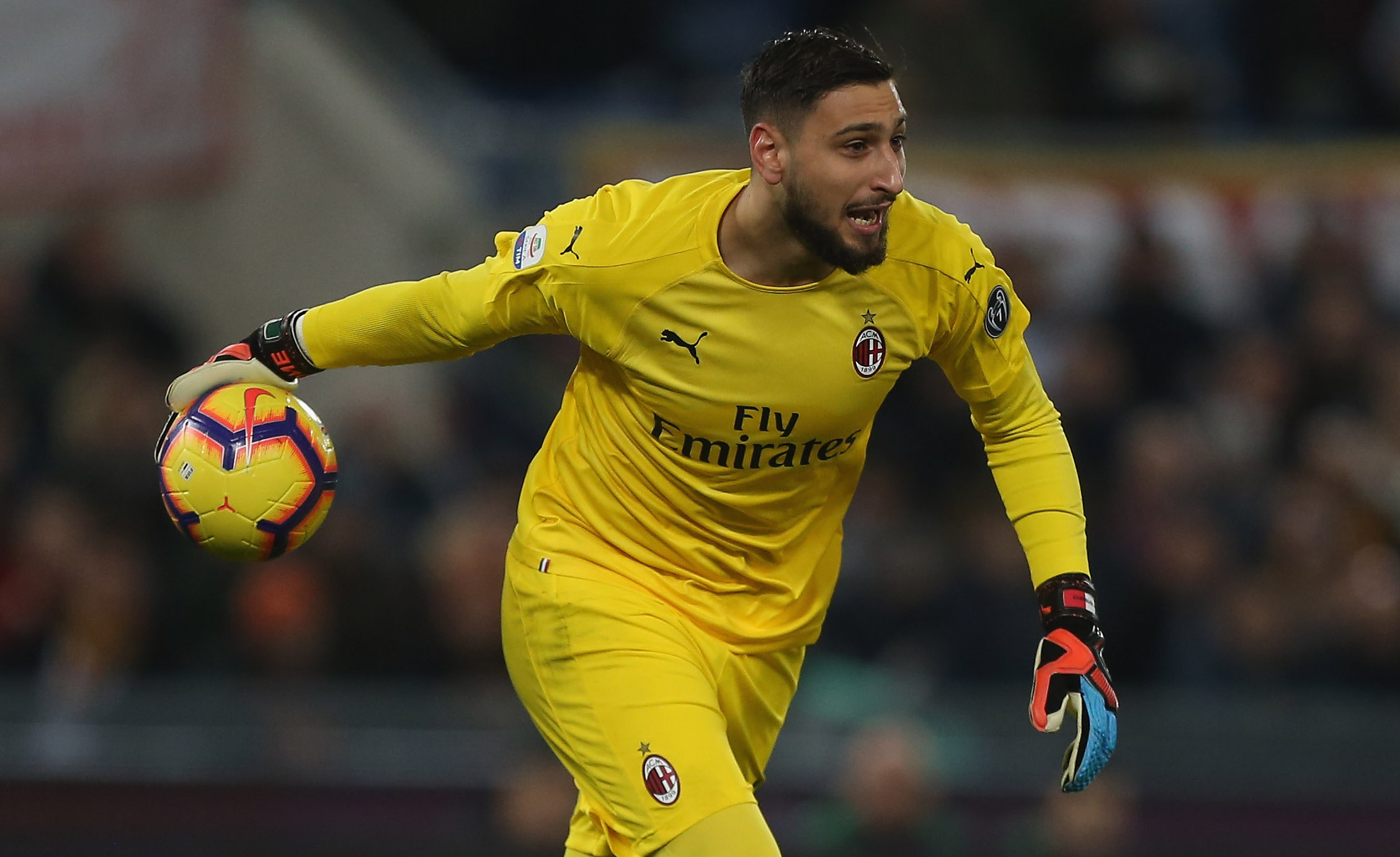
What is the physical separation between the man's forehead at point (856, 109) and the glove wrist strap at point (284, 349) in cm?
149

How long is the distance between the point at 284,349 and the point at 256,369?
0.33ft

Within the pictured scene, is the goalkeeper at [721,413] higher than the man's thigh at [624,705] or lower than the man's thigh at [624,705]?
higher

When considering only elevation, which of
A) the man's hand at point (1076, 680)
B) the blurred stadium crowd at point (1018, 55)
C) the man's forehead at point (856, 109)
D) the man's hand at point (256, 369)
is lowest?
the man's hand at point (1076, 680)

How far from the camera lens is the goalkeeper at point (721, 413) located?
4.94 meters

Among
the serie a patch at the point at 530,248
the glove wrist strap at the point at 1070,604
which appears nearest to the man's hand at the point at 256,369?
the serie a patch at the point at 530,248

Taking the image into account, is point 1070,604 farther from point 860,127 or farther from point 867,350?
point 860,127

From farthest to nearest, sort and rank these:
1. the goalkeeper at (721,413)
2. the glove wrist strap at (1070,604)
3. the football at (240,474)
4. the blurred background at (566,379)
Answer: the blurred background at (566,379) < the football at (240,474) < the glove wrist strap at (1070,604) < the goalkeeper at (721,413)

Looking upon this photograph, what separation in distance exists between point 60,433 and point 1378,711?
6314mm

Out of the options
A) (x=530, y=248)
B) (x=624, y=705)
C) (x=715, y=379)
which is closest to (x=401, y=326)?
(x=530, y=248)

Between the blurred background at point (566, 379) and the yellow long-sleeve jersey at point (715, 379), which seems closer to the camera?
the yellow long-sleeve jersey at point (715, 379)

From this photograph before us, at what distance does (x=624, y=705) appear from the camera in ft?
16.8

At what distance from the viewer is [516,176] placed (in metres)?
11.5

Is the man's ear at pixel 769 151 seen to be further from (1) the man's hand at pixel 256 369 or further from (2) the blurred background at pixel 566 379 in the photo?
(2) the blurred background at pixel 566 379

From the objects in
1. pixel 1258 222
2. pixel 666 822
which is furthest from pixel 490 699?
pixel 1258 222
